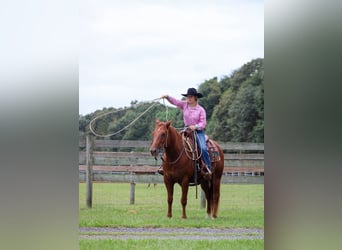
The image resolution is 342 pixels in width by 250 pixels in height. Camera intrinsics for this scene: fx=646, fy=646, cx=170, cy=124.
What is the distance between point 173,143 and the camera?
5.39 meters

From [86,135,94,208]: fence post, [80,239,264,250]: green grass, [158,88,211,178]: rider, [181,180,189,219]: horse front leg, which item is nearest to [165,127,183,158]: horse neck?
[158,88,211,178]: rider

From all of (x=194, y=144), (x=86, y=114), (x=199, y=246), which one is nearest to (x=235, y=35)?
(x=194, y=144)

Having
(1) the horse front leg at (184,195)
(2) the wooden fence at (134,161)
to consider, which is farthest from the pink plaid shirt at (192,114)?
(1) the horse front leg at (184,195)

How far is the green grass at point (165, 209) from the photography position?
211 inches

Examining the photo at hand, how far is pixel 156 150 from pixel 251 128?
812 mm

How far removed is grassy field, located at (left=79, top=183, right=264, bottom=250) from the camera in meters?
5.30

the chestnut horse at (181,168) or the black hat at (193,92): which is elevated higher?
the black hat at (193,92)

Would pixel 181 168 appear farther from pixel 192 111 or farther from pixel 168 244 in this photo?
pixel 168 244

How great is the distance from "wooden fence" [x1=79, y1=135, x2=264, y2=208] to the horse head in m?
0.07

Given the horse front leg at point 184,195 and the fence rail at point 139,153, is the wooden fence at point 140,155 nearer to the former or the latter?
the fence rail at point 139,153

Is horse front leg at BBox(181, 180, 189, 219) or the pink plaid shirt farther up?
the pink plaid shirt

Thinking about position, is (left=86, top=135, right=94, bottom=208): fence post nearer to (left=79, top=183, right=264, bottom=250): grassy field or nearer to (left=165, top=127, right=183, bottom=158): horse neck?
(left=79, top=183, right=264, bottom=250): grassy field

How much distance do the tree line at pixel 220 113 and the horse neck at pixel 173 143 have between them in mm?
79
